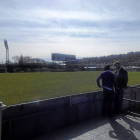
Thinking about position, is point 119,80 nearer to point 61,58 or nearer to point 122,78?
point 122,78

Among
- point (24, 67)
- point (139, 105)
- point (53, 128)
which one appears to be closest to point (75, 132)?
point (53, 128)

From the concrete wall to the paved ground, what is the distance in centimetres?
24

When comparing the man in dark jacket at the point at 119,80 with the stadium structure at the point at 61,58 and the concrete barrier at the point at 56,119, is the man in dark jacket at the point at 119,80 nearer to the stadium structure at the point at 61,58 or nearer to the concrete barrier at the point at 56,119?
the concrete barrier at the point at 56,119

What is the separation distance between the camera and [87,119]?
6.96 m

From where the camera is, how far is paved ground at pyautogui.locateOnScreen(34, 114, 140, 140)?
523 cm

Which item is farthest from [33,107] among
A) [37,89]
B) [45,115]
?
[37,89]

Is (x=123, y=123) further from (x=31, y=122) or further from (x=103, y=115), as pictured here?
(x=31, y=122)

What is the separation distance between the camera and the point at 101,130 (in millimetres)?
5766

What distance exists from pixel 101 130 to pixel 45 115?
1701mm

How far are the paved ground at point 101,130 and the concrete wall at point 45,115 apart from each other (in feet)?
0.78

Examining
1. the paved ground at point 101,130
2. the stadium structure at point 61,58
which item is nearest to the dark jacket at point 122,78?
the paved ground at point 101,130

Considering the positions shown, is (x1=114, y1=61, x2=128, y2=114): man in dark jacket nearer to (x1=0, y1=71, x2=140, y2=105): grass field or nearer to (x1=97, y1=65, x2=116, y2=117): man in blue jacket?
(x1=97, y1=65, x2=116, y2=117): man in blue jacket

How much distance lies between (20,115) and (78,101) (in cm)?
226

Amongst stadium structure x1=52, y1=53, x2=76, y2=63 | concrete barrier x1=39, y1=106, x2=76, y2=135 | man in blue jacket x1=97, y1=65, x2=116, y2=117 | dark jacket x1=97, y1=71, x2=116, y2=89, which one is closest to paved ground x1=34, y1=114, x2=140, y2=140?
concrete barrier x1=39, y1=106, x2=76, y2=135
